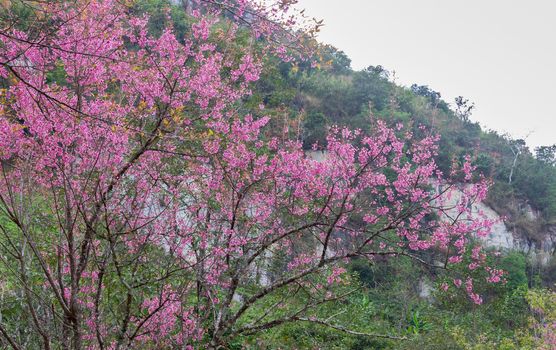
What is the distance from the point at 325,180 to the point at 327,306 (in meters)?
6.99

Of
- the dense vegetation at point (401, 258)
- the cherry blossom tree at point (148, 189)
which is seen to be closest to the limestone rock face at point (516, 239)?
the dense vegetation at point (401, 258)

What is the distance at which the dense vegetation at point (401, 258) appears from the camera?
865cm

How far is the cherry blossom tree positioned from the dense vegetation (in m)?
0.27

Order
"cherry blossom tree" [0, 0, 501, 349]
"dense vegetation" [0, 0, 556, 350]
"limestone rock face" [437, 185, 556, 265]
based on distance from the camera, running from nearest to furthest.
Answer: "cherry blossom tree" [0, 0, 501, 349], "dense vegetation" [0, 0, 556, 350], "limestone rock face" [437, 185, 556, 265]

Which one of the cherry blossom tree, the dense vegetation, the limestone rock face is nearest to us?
the cherry blossom tree

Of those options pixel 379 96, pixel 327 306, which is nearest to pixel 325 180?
pixel 327 306

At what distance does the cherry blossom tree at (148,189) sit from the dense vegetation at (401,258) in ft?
0.90

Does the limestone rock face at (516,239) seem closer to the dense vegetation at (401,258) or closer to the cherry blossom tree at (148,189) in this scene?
the dense vegetation at (401,258)

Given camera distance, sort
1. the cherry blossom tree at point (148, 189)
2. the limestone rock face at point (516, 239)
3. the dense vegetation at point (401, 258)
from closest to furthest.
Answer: the cherry blossom tree at point (148, 189) < the dense vegetation at point (401, 258) < the limestone rock face at point (516, 239)

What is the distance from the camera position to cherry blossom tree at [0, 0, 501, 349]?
3.17 meters

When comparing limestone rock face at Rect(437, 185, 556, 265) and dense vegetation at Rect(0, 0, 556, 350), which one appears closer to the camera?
A: dense vegetation at Rect(0, 0, 556, 350)

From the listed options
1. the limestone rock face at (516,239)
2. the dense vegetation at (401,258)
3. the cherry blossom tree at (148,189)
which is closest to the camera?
the cherry blossom tree at (148,189)

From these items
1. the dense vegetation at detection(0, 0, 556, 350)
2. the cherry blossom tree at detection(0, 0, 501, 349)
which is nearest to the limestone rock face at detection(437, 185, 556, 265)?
the dense vegetation at detection(0, 0, 556, 350)

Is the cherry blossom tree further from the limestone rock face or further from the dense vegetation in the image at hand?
the limestone rock face
